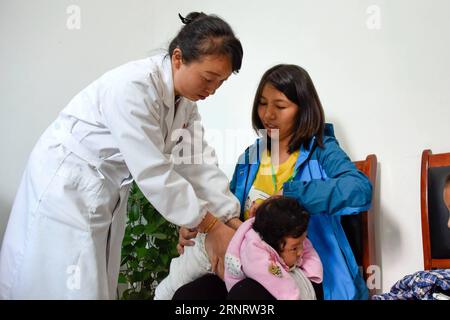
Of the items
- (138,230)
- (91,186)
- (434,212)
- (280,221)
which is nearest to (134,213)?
(138,230)

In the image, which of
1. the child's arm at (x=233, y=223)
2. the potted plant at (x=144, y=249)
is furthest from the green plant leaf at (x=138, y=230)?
the child's arm at (x=233, y=223)

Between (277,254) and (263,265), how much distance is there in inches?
1.8

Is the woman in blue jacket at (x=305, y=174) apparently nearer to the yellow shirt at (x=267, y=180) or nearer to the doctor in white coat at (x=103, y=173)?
the yellow shirt at (x=267, y=180)

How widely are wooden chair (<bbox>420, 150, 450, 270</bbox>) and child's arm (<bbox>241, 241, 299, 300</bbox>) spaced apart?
1.56 ft

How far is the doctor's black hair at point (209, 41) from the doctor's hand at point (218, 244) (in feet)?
1.22

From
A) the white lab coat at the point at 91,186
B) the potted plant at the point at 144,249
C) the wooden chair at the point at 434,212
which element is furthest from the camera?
the potted plant at the point at 144,249

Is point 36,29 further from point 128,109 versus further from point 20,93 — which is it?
point 128,109

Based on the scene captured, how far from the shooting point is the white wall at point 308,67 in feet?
4.38

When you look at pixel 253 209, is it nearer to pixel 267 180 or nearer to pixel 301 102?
pixel 267 180

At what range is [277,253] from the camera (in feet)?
3.31

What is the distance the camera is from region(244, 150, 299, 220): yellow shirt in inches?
48.5

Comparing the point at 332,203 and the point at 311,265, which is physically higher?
the point at 332,203

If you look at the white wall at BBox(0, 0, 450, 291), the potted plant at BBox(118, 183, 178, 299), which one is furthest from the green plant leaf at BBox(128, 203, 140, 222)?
the white wall at BBox(0, 0, 450, 291)

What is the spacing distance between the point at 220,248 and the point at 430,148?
0.70 metres
